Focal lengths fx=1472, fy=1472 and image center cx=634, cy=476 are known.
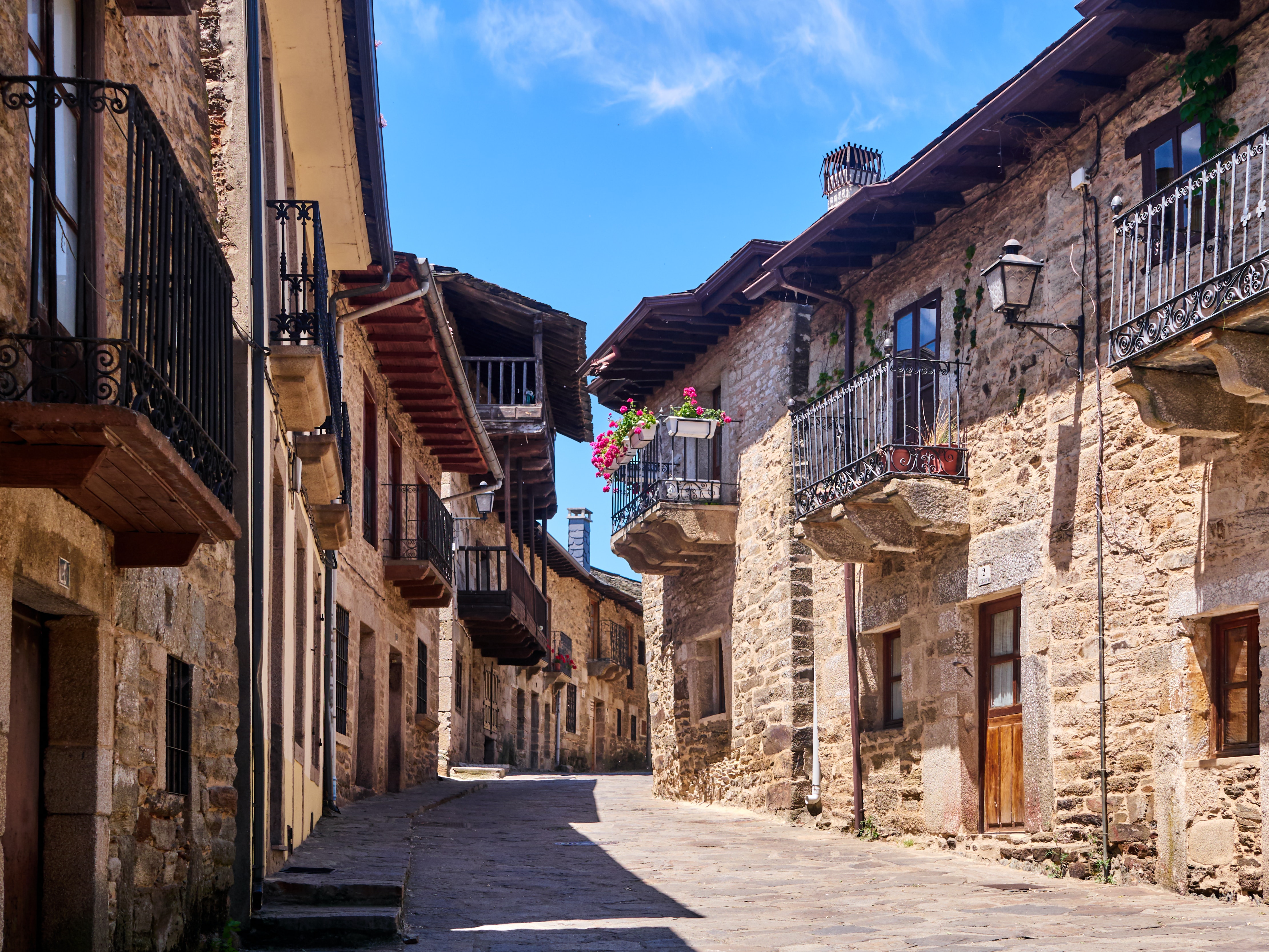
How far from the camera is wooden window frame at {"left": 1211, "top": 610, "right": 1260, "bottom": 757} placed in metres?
8.43

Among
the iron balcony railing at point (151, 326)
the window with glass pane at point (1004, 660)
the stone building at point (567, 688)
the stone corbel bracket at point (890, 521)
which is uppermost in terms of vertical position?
the iron balcony railing at point (151, 326)

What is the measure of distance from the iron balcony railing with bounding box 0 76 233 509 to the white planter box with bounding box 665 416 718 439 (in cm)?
951

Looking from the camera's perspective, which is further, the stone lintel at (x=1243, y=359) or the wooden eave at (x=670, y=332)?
the wooden eave at (x=670, y=332)

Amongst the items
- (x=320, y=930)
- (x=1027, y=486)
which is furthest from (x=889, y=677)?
(x=320, y=930)

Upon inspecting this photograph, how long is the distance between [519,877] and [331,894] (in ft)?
8.05

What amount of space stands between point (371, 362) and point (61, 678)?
421 inches

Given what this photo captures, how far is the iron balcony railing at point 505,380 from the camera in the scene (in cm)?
2061

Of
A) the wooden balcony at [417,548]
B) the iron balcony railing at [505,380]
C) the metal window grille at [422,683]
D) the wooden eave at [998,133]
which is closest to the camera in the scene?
the wooden eave at [998,133]

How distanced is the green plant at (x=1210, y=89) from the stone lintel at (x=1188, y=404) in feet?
5.21

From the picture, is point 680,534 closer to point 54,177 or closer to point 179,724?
point 179,724

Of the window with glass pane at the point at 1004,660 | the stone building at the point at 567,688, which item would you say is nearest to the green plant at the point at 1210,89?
the window with glass pane at the point at 1004,660

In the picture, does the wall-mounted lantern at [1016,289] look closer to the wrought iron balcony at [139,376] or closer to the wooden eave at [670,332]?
the wooden eave at [670,332]

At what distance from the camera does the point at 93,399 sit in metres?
4.18

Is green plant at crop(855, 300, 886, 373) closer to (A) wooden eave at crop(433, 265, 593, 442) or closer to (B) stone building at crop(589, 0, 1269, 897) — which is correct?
(B) stone building at crop(589, 0, 1269, 897)
